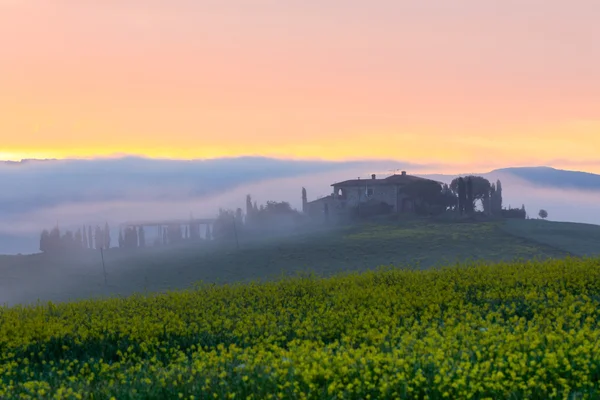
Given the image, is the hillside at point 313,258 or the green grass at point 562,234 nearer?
the hillside at point 313,258

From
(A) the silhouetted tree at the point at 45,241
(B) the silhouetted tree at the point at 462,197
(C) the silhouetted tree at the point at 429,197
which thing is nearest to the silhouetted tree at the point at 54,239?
(A) the silhouetted tree at the point at 45,241

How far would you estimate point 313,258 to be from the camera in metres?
56.0

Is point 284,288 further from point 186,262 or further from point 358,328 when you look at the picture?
point 186,262

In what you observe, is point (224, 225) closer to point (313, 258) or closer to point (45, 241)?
point (45, 241)

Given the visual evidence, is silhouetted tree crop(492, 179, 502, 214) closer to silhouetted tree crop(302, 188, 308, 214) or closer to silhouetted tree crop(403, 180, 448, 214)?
silhouetted tree crop(403, 180, 448, 214)

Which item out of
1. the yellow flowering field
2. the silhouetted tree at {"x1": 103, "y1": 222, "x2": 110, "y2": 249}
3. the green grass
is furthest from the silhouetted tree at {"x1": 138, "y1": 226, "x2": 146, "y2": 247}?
the yellow flowering field

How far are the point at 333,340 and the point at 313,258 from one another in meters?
38.4

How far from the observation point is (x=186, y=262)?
60.5 m

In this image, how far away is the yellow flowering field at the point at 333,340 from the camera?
12.1m

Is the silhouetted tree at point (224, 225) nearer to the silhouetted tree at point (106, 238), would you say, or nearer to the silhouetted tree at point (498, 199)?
the silhouetted tree at point (106, 238)

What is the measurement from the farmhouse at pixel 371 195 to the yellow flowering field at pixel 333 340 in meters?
69.4

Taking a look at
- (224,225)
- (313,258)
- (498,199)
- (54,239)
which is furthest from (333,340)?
(54,239)

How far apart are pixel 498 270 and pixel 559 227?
49249 millimetres

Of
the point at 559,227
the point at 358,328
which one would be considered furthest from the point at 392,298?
the point at 559,227
